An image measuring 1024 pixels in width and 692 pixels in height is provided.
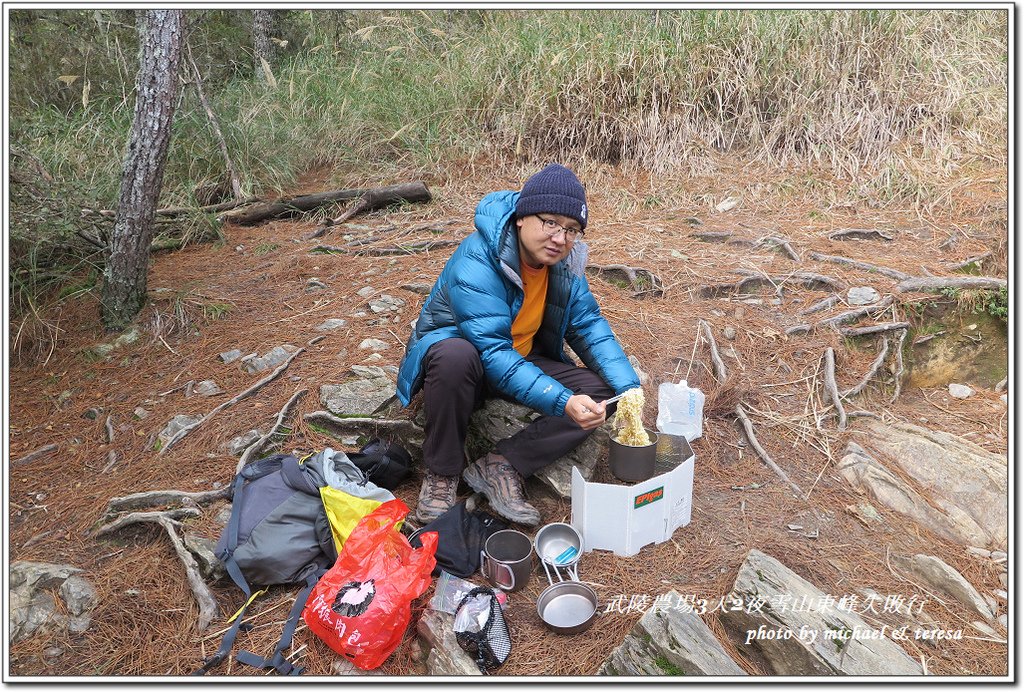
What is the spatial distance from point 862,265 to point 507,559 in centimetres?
350

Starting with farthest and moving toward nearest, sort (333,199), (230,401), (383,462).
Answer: (333,199)
(230,401)
(383,462)

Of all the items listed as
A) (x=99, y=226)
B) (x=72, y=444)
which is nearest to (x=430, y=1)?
(x=99, y=226)

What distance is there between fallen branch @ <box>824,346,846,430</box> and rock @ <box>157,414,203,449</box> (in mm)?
3367

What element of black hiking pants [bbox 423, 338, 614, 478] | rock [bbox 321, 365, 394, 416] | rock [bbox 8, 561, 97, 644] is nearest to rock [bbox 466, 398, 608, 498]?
black hiking pants [bbox 423, 338, 614, 478]

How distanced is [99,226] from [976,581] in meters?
5.55

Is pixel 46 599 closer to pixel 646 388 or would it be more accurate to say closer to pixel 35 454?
pixel 35 454

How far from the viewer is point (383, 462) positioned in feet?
9.25

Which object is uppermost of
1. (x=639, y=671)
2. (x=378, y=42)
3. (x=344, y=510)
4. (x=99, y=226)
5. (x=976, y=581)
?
(x=378, y=42)

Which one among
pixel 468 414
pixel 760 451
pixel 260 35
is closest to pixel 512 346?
pixel 468 414

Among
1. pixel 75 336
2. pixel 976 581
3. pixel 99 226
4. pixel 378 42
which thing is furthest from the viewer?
pixel 378 42

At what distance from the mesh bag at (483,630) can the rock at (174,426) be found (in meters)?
1.83

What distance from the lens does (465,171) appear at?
654 cm

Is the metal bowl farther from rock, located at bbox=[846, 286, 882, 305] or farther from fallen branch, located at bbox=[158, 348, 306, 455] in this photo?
rock, located at bbox=[846, 286, 882, 305]
